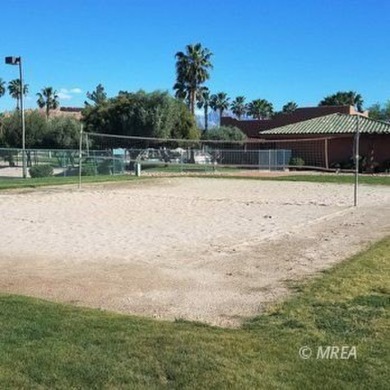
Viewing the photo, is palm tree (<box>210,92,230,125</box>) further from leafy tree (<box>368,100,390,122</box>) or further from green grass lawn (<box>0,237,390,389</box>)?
green grass lawn (<box>0,237,390,389</box>)

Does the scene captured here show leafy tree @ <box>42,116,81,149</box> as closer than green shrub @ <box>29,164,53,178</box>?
No

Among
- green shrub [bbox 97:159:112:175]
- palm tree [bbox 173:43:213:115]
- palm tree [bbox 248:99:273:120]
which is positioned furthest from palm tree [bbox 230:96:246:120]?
green shrub [bbox 97:159:112:175]

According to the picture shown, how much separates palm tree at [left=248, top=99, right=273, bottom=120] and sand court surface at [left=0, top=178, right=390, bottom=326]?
297 feet

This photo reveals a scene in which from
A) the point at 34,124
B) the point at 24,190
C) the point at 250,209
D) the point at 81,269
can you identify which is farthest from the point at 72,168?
the point at 81,269

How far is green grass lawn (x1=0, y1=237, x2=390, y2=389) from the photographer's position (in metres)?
4.23

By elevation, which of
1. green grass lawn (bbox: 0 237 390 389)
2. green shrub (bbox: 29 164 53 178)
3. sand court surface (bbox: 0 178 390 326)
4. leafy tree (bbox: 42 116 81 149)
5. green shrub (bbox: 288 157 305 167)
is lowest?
sand court surface (bbox: 0 178 390 326)

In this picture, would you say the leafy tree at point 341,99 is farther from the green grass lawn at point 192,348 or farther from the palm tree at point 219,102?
the green grass lawn at point 192,348

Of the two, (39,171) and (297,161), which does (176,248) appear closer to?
(39,171)

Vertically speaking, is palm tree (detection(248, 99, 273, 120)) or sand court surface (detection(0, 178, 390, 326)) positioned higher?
palm tree (detection(248, 99, 273, 120))

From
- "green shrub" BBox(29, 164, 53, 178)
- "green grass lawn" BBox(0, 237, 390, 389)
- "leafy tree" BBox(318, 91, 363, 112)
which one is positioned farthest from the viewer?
"leafy tree" BBox(318, 91, 363, 112)

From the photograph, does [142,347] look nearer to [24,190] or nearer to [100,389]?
[100,389]

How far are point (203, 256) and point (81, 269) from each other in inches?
80.5

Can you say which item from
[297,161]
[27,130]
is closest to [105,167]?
[297,161]

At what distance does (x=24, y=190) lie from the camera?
981 inches
